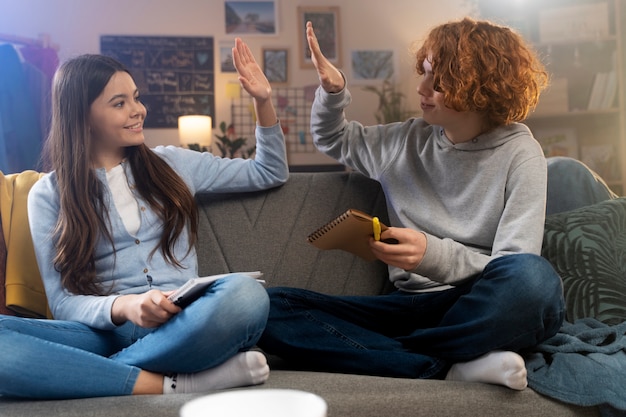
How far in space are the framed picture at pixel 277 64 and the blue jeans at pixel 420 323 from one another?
3391 mm

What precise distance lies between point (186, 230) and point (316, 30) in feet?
11.1

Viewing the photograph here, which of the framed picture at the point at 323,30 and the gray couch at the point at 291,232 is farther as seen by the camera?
the framed picture at the point at 323,30

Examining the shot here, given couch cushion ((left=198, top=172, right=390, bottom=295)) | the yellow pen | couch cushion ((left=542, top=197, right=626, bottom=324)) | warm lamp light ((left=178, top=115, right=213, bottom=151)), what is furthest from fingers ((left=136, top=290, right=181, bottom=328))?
warm lamp light ((left=178, top=115, right=213, bottom=151))

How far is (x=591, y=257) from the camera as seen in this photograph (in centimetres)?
181

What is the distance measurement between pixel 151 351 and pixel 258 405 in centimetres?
104

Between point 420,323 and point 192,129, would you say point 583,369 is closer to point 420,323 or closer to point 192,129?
point 420,323

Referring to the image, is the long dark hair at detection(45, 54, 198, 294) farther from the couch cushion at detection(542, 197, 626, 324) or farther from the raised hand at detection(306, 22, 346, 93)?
Result: the couch cushion at detection(542, 197, 626, 324)

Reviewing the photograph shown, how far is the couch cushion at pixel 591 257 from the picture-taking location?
1.75m

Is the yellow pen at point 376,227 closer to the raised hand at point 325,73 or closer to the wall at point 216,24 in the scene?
the raised hand at point 325,73

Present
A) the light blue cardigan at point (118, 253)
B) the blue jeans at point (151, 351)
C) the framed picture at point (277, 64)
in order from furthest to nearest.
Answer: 1. the framed picture at point (277, 64)
2. the light blue cardigan at point (118, 253)
3. the blue jeans at point (151, 351)

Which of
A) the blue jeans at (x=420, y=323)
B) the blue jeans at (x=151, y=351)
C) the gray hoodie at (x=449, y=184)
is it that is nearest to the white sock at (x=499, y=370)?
the blue jeans at (x=420, y=323)

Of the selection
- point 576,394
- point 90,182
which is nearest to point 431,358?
point 576,394

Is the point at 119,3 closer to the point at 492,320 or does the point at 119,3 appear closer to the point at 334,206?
the point at 334,206

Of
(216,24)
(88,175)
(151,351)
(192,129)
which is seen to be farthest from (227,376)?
(216,24)
